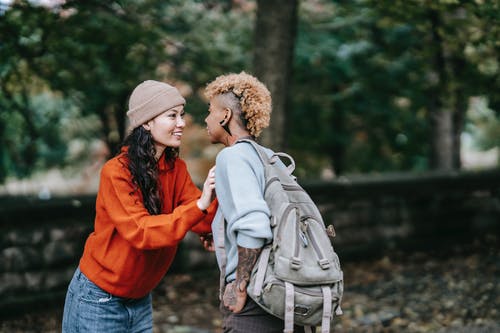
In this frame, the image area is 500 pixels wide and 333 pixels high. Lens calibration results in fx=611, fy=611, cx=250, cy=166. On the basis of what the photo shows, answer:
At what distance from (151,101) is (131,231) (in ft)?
2.11

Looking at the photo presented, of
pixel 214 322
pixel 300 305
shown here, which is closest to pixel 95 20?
pixel 214 322

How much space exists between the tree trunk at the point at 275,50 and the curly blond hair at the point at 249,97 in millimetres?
3697

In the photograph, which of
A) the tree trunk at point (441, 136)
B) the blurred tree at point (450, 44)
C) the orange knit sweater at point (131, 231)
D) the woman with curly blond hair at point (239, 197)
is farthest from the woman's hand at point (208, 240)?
the tree trunk at point (441, 136)

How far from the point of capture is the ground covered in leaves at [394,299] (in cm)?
559

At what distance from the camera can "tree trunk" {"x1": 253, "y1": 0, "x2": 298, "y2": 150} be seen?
640 centimetres

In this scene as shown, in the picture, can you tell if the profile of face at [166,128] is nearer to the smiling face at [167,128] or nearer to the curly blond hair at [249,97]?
the smiling face at [167,128]

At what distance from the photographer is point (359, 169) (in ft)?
41.2

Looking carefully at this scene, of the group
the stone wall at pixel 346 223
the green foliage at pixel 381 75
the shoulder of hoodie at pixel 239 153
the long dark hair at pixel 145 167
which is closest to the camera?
the shoulder of hoodie at pixel 239 153

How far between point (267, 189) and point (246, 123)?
34 centimetres

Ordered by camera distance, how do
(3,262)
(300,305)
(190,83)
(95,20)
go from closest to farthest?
(300,305)
(3,262)
(95,20)
(190,83)

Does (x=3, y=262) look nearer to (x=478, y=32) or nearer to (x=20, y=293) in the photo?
(x=20, y=293)

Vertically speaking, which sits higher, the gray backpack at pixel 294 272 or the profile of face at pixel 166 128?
the profile of face at pixel 166 128

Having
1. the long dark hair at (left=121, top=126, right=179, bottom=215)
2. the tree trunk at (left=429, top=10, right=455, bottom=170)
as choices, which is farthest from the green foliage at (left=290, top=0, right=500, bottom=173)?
the long dark hair at (left=121, top=126, right=179, bottom=215)

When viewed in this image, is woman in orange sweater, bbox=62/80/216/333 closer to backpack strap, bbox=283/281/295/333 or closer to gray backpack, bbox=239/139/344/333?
gray backpack, bbox=239/139/344/333
